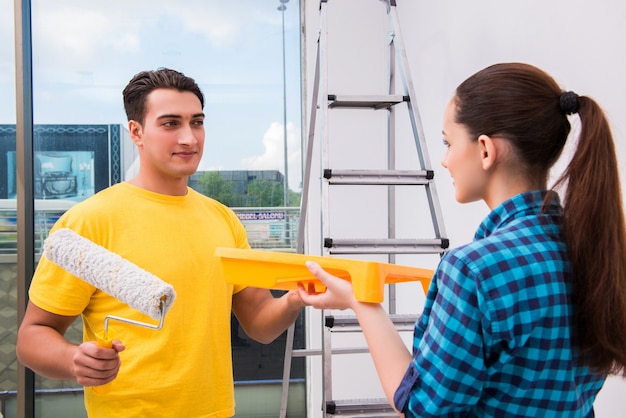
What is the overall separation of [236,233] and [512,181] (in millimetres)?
891

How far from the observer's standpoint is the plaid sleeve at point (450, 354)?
2.62ft

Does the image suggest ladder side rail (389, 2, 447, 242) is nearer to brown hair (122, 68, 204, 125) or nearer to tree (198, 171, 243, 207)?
brown hair (122, 68, 204, 125)

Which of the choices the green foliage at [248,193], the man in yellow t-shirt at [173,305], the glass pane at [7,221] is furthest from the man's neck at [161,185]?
the glass pane at [7,221]

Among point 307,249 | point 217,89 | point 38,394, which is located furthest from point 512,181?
point 38,394

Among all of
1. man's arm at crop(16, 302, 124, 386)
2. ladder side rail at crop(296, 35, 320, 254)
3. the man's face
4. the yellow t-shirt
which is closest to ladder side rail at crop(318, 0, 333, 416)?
ladder side rail at crop(296, 35, 320, 254)

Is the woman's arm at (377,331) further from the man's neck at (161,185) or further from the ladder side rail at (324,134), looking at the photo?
the ladder side rail at (324,134)

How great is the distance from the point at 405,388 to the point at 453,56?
1.75 metres

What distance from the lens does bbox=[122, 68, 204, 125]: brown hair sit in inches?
59.1

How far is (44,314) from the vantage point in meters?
1.28

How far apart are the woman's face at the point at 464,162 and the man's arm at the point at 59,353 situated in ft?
2.33

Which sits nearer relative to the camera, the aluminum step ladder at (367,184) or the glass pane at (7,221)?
the aluminum step ladder at (367,184)

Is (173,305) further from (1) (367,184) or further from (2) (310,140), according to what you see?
(2) (310,140)

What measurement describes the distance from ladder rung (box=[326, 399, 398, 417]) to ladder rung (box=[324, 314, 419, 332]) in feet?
0.71

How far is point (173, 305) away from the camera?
4.51ft
